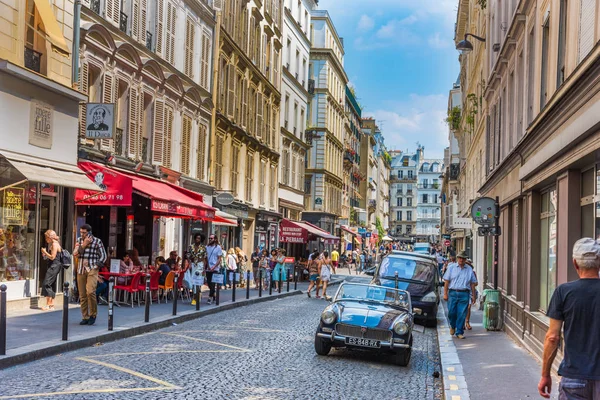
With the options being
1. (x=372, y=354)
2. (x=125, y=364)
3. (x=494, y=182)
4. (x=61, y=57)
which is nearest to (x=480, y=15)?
(x=494, y=182)

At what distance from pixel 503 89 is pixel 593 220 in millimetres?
11591

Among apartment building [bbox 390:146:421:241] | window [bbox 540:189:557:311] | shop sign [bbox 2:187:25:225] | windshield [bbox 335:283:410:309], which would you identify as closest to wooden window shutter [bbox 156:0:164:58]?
shop sign [bbox 2:187:25:225]

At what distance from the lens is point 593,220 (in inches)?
397

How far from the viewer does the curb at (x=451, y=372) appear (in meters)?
9.37

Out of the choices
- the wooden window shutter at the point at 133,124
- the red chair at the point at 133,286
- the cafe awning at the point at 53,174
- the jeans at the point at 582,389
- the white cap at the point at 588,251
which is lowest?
the red chair at the point at 133,286

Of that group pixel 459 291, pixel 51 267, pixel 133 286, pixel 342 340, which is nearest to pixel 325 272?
pixel 133 286

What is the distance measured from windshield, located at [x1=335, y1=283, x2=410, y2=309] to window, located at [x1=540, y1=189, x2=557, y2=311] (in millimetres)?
2412

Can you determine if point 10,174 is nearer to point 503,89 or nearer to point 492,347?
point 492,347

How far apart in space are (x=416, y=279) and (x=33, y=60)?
11.0 meters

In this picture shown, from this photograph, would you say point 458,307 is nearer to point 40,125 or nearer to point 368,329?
point 368,329

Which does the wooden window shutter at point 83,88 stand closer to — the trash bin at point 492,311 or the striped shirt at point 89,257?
the striped shirt at point 89,257

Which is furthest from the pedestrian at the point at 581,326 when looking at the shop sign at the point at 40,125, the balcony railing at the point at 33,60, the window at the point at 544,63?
the balcony railing at the point at 33,60

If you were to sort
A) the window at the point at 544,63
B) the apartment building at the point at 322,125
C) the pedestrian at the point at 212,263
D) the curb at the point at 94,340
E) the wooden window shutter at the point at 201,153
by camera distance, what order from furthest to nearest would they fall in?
1. the apartment building at the point at 322,125
2. the wooden window shutter at the point at 201,153
3. the pedestrian at the point at 212,263
4. the window at the point at 544,63
5. the curb at the point at 94,340

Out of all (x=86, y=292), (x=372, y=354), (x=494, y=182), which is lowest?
(x=372, y=354)
